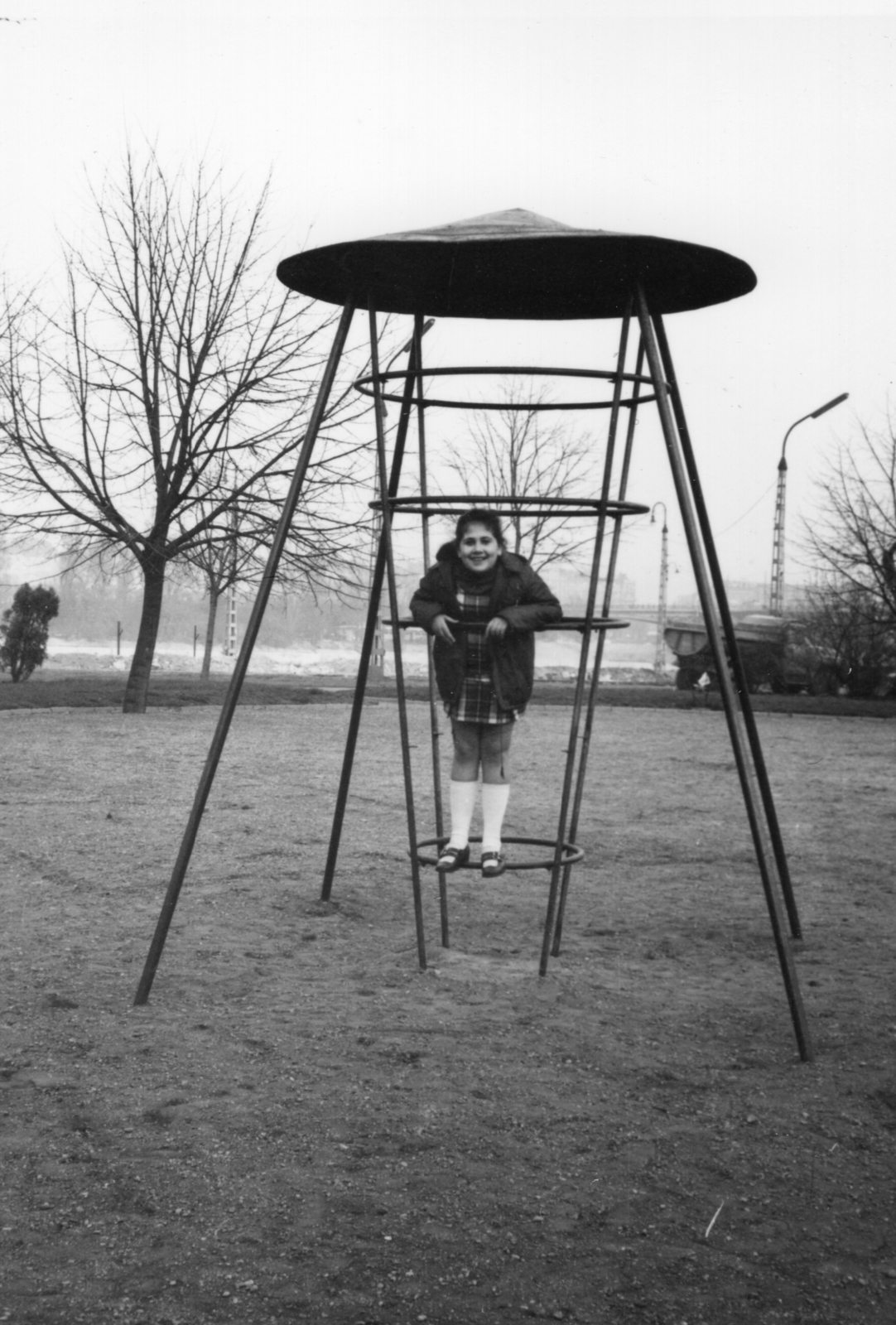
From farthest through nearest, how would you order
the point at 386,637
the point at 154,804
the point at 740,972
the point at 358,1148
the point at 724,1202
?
1. the point at 386,637
2. the point at 154,804
3. the point at 740,972
4. the point at 358,1148
5. the point at 724,1202

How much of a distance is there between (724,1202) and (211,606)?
80.7 ft

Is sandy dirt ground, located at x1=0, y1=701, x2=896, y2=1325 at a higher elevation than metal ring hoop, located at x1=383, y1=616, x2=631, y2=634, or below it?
below

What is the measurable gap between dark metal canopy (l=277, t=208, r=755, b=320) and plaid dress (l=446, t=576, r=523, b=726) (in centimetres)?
109

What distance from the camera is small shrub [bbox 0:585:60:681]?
73.3 ft

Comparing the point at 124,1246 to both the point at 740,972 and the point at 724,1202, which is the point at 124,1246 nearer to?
the point at 724,1202

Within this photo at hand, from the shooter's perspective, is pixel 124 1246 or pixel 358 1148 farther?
pixel 358 1148

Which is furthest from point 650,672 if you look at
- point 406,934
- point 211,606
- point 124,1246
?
point 124,1246

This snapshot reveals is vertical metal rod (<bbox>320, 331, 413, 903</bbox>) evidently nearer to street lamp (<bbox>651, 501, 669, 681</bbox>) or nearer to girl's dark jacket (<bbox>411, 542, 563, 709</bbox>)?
girl's dark jacket (<bbox>411, 542, 563, 709</bbox>)

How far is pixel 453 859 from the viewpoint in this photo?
450 centimetres

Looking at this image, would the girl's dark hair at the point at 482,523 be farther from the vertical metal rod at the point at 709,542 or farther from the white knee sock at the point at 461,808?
the white knee sock at the point at 461,808

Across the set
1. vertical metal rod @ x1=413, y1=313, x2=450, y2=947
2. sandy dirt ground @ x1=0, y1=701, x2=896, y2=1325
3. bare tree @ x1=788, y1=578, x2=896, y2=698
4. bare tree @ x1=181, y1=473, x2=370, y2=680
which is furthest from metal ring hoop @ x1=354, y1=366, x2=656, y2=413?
bare tree @ x1=788, y1=578, x2=896, y2=698

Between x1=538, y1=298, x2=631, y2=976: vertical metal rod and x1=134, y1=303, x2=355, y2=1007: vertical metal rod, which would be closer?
x1=134, y1=303, x2=355, y2=1007: vertical metal rod

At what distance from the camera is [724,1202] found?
269 cm

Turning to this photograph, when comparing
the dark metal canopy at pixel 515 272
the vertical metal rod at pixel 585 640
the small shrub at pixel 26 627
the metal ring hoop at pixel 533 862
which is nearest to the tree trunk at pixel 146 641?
the small shrub at pixel 26 627
